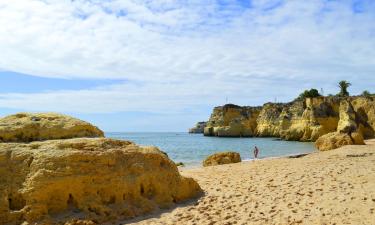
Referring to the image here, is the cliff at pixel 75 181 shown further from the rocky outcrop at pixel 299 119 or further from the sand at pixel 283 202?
the rocky outcrop at pixel 299 119

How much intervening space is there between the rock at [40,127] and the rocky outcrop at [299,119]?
35.8m

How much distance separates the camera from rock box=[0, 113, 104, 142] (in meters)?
7.83

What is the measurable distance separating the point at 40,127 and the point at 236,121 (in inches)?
3332

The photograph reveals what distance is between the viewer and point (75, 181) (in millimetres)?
7176

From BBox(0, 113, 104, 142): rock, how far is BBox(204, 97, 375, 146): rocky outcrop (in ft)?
117

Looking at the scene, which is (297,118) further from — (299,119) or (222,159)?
(222,159)

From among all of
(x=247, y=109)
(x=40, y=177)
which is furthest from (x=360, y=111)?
(x=40, y=177)

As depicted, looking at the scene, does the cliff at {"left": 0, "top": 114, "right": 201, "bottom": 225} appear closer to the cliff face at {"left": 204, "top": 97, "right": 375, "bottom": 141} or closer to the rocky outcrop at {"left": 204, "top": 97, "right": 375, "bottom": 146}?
the rocky outcrop at {"left": 204, "top": 97, "right": 375, "bottom": 146}

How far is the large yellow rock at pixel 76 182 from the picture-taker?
6.88 m

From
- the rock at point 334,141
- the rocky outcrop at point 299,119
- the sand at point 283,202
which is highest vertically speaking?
the rocky outcrop at point 299,119

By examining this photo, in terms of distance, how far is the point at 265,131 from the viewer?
8350 centimetres

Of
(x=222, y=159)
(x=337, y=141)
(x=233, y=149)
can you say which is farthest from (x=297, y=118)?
(x=222, y=159)

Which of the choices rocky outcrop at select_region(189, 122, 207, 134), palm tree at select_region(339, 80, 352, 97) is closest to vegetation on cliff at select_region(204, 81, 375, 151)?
palm tree at select_region(339, 80, 352, 97)

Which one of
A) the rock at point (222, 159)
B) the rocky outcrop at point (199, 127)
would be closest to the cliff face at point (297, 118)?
the rock at point (222, 159)
